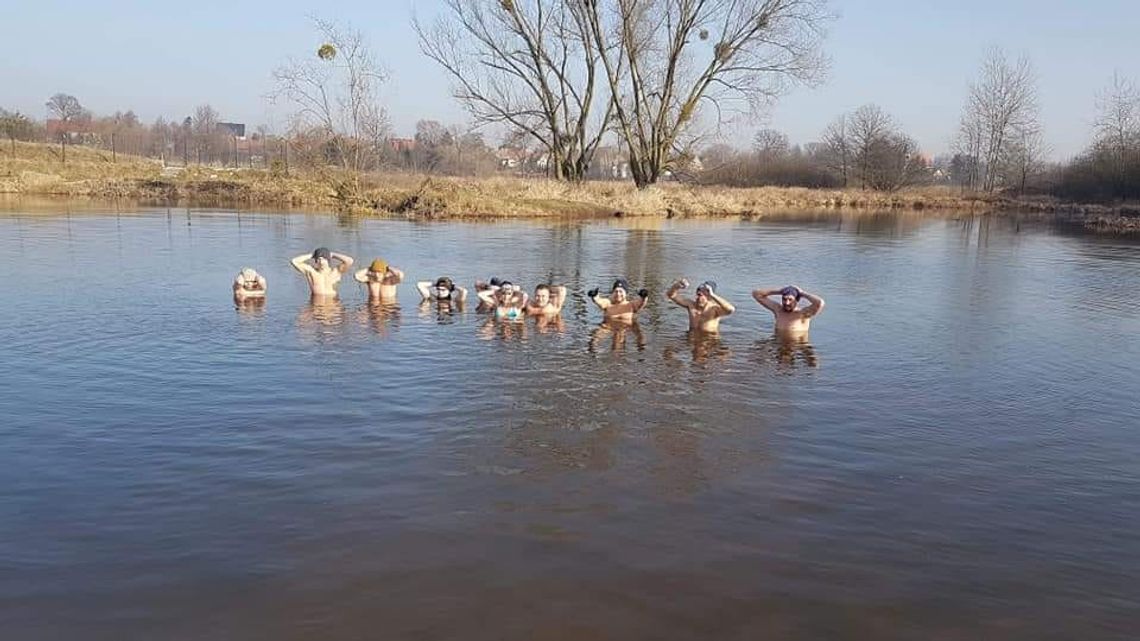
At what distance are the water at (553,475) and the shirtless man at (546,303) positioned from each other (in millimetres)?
411

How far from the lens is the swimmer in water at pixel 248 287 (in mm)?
13430

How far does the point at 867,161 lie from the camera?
63.1 metres

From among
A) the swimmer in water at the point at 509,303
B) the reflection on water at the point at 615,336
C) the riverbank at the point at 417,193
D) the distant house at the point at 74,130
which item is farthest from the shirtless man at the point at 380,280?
the distant house at the point at 74,130

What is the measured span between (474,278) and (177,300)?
19.0 ft

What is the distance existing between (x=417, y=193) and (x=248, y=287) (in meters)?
21.3

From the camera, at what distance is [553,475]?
6.49 metres

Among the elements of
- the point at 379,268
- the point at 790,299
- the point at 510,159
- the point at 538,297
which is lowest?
the point at 538,297

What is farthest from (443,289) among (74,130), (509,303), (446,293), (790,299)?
(74,130)

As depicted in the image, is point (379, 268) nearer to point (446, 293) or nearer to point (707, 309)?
point (446, 293)

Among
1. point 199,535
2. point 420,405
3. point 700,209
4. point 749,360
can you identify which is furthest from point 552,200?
point 199,535

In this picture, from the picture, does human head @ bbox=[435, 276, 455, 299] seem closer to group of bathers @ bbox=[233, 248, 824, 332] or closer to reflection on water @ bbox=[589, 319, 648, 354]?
group of bathers @ bbox=[233, 248, 824, 332]

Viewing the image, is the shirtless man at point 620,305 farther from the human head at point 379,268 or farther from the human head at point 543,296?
the human head at point 379,268

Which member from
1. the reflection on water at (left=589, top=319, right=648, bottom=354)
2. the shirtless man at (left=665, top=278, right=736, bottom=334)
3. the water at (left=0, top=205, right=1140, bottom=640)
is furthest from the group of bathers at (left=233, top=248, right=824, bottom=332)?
the water at (left=0, top=205, right=1140, bottom=640)

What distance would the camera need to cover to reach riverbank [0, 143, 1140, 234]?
115 feet
